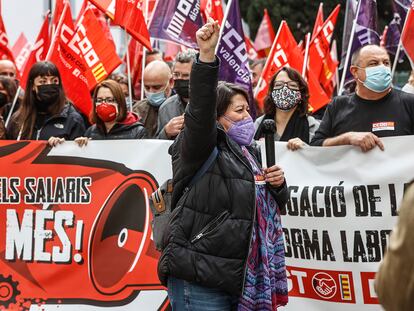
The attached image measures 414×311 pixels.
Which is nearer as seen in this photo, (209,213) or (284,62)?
(209,213)

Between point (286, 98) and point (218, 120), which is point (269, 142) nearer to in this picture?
point (218, 120)

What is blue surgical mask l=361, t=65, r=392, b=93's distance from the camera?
6.07 m

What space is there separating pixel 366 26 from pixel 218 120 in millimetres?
5209

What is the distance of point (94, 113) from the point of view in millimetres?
7203

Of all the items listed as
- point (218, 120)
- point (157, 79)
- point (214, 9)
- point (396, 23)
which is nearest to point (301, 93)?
point (157, 79)

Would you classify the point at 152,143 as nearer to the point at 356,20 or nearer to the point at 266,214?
Result: the point at 266,214

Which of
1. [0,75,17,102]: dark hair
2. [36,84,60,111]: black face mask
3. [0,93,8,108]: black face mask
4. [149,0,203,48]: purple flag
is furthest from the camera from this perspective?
[149,0,203,48]: purple flag

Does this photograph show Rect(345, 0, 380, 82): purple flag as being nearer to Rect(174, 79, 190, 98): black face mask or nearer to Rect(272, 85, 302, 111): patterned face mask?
Rect(272, 85, 302, 111): patterned face mask

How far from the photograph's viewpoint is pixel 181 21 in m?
9.59

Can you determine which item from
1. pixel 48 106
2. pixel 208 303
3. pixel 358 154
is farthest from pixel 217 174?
pixel 48 106

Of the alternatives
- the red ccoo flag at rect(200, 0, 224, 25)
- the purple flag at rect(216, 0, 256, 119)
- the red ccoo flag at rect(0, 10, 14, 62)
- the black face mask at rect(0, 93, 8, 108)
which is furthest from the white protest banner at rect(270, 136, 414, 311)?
the red ccoo flag at rect(0, 10, 14, 62)

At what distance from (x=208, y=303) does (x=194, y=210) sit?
426mm

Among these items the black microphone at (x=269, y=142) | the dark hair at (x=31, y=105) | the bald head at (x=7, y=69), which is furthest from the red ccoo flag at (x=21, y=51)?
the black microphone at (x=269, y=142)

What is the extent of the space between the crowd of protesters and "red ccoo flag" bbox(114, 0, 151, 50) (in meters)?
0.51
